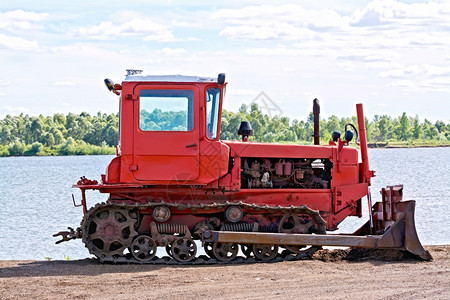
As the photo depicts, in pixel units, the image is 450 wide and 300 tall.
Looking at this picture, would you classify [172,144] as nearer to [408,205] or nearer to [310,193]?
[310,193]

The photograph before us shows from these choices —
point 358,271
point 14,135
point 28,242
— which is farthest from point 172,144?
point 14,135

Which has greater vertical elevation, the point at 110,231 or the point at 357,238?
the point at 110,231

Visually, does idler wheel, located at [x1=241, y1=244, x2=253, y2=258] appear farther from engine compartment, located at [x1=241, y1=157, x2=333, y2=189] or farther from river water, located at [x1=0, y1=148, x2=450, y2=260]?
river water, located at [x1=0, y1=148, x2=450, y2=260]

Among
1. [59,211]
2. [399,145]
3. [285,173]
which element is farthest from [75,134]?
[285,173]

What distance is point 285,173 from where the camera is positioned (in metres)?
15.4

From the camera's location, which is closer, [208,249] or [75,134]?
[208,249]

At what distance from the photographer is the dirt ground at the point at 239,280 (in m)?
11.8

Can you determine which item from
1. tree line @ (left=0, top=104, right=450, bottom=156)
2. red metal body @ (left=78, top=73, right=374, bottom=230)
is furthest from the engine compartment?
tree line @ (left=0, top=104, right=450, bottom=156)

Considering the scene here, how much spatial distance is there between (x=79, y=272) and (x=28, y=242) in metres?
11.7

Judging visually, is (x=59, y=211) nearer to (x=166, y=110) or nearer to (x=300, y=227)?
(x=166, y=110)

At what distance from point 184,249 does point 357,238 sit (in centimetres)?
297

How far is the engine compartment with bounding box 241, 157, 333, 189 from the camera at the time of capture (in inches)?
600

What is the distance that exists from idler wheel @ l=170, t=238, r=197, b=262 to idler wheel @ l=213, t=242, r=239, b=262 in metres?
0.37

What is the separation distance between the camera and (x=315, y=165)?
15680 millimetres
